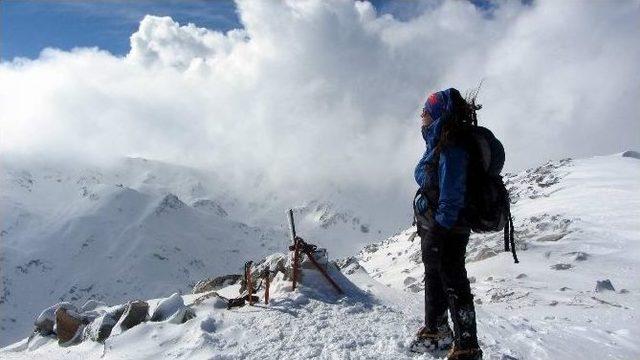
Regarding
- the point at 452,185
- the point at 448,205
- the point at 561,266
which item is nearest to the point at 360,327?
the point at 448,205

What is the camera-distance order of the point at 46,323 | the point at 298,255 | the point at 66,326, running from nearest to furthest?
the point at 298,255 → the point at 66,326 → the point at 46,323

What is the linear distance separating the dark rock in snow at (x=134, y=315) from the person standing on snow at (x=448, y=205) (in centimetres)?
625

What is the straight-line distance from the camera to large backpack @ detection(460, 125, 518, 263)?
6.07 m

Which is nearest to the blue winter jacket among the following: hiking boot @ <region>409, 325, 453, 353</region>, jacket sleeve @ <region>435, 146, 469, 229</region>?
jacket sleeve @ <region>435, 146, 469, 229</region>

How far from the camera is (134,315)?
35.0ft

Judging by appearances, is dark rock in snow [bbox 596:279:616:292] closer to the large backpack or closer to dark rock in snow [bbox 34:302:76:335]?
the large backpack

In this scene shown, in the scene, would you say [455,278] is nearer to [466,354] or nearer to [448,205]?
[466,354]

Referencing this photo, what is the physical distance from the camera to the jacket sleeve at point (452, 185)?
590cm

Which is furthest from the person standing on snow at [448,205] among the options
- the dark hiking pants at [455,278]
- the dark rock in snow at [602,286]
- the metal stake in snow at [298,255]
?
the dark rock in snow at [602,286]

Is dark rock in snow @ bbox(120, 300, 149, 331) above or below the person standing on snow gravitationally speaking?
below

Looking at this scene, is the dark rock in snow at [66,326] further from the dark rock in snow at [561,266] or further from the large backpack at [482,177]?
the dark rock in snow at [561,266]

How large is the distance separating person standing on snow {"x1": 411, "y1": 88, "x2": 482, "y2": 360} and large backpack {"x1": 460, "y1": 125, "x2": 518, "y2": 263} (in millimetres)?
118

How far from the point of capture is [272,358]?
750cm

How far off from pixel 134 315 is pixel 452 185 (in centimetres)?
718
